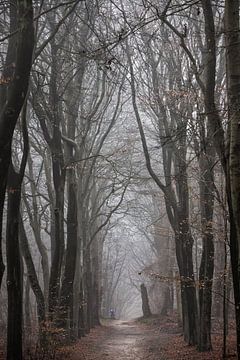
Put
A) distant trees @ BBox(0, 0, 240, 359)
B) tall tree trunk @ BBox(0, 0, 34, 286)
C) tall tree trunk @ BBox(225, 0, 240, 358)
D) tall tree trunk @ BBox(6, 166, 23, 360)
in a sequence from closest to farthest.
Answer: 1. tall tree trunk @ BBox(225, 0, 240, 358)
2. tall tree trunk @ BBox(0, 0, 34, 286)
3. distant trees @ BBox(0, 0, 240, 359)
4. tall tree trunk @ BBox(6, 166, 23, 360)

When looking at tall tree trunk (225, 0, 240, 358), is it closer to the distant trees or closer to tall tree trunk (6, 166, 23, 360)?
the distant trees

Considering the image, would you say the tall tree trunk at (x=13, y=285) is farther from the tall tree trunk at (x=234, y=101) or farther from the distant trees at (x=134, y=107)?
the tall tree trunk at (x=234, y=101)

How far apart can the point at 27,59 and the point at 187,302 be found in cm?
947

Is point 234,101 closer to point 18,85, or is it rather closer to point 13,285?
point 18,85

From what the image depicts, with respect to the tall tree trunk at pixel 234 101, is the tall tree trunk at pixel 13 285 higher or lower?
lower

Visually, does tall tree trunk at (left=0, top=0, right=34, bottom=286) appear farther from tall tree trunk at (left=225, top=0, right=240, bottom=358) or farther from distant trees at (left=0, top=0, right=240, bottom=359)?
tall tree trunk at (left=225, top=0, right=240, bottom=358)

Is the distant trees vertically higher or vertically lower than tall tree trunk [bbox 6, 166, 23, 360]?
higher

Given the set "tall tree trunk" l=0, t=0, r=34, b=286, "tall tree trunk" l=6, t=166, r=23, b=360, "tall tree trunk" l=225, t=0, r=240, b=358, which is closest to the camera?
"tall tree trunk" l=225, t=0, r=240, b=358

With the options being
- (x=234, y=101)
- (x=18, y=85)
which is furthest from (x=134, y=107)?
(x=234, y=101)

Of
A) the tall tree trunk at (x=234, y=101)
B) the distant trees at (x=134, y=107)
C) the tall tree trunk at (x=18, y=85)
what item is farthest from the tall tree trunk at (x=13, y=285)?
the tall tree trunk at (x=234, y=101)

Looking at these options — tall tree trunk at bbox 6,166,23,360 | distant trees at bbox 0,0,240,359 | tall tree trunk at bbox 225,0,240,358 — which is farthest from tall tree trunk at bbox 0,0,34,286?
tall tree trunk at bbox 225,0,240,358

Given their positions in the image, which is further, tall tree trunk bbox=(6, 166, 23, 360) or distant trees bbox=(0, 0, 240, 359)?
tall tree trunk bbox=(6, 166, 23, 360)

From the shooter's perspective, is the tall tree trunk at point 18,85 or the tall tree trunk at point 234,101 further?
the tall tree trunk at point 18,85

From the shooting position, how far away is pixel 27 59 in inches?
304
